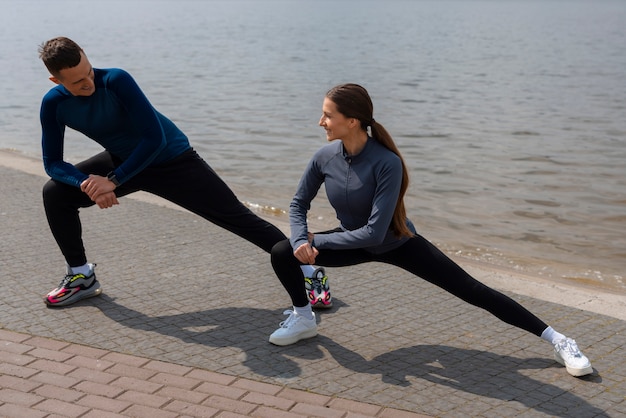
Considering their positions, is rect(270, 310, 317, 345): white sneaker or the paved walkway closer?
the paved walkway

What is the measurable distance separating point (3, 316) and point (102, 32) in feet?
147

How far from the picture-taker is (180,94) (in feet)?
76.6

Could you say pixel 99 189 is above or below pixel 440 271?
above

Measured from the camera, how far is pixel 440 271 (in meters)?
5.19

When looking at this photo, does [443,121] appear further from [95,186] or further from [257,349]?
[257,349]

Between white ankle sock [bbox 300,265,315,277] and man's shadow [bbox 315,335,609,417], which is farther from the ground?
white ankle sock [bbox 300,265,315,277]

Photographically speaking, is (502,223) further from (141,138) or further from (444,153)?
(141,138)

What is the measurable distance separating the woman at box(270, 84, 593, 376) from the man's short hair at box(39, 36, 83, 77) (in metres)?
1.47

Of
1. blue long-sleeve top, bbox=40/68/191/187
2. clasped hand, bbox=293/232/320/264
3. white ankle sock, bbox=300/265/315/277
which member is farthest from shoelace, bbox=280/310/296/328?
blue long-sleeve top, bbox=40/68/191/187

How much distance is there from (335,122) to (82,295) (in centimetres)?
220

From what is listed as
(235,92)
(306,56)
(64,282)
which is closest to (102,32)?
(306,56)

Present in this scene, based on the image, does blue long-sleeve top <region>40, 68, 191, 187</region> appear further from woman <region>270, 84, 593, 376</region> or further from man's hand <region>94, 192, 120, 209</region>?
woman <region>270, 84, 593, 376</region>

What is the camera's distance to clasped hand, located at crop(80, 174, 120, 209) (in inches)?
220

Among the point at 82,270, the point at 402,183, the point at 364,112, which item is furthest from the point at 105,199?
the point at 402,183
